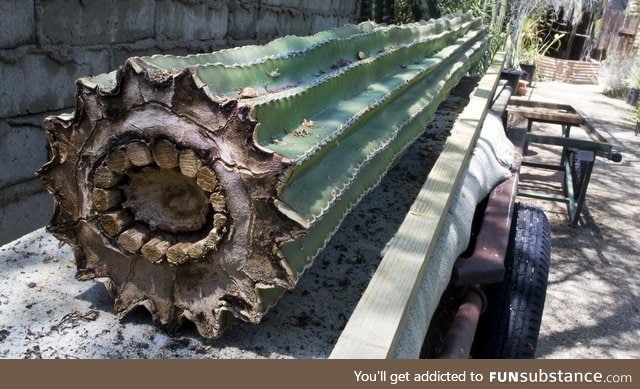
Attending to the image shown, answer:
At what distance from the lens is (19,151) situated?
2.35 metres

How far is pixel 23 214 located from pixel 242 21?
87.0 inches

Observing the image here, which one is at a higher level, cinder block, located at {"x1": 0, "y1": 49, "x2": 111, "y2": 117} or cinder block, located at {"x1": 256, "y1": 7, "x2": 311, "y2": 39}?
cinder block, located at {"x1": 256, "y1": 7, "x2": 311, "y2": 39}


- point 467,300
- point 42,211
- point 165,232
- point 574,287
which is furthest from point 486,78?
point 165,232

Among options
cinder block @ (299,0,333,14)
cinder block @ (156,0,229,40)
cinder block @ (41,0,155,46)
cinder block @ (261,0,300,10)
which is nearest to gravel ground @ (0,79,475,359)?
cinder block @ (41,0,155,46)

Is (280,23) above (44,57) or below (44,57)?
above

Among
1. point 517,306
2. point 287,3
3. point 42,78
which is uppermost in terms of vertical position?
point 287,3

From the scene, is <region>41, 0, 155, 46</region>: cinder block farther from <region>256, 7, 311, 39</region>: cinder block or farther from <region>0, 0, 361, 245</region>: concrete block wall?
<region>256, 7, 311, 39</region>: cinder block

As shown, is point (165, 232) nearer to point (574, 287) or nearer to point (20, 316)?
point (20, 316)

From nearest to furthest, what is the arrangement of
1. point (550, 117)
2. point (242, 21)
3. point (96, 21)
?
point (96, 21)
point (242, 21)
point (550, 117)

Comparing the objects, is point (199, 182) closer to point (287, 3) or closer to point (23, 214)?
point (23, 214)

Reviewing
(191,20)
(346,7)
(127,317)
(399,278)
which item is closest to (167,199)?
(127,317)

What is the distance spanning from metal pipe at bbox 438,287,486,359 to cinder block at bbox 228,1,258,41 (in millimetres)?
2643

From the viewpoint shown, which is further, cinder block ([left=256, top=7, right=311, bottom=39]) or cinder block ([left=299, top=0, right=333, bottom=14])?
cinder block ([left=299, top=0, right=333, bottom=14])

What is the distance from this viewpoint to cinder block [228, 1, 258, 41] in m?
3.95
